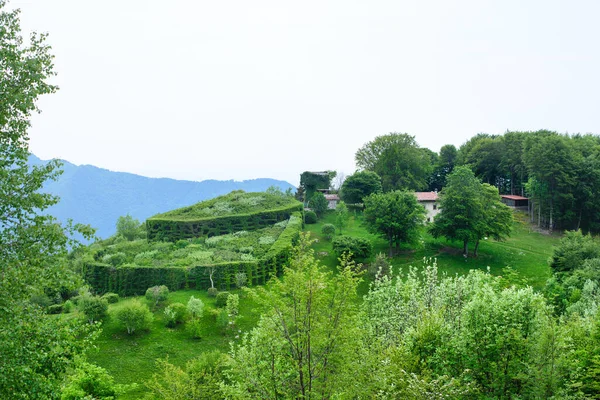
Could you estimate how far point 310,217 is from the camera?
54.1 meters

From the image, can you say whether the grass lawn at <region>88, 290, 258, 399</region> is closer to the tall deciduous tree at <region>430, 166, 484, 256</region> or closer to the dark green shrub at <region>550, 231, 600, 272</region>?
the tall deciduous tree at <region>430, 166, 484, 256</region>

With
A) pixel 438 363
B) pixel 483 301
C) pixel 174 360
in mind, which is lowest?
pixel 174 360

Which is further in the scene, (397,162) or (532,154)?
(397,162)

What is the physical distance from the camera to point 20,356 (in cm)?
837

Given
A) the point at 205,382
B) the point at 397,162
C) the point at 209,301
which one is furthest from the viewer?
the point at 397,162

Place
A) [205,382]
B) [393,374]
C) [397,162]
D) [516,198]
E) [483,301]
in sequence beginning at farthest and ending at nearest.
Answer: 1. [397,162]
2. [516,198]
3. [205,382]
4. [483,301]
5. [393,374]

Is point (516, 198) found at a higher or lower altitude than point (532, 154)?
lower

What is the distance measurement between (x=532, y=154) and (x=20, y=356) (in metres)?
59.0

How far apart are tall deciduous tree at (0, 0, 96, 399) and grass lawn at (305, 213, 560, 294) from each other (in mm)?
28081

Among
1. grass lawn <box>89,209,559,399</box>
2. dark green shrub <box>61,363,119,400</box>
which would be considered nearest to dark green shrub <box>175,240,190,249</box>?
grass lawn <box>89,209,559,399</box>

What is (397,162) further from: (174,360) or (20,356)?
(20,356)

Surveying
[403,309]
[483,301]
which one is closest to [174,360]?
[403,309]

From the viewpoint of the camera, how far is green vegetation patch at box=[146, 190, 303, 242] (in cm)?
4684

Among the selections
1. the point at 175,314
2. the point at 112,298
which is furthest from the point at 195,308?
the point at 112,298
